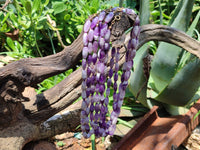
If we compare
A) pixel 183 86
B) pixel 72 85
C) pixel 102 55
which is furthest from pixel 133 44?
pixel 183 86

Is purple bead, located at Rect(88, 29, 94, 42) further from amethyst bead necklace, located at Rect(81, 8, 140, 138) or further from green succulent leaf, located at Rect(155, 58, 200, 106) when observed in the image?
green succulent leaf, located at Rect(155, 58, 200, 106)

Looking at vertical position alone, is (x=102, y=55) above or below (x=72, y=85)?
above

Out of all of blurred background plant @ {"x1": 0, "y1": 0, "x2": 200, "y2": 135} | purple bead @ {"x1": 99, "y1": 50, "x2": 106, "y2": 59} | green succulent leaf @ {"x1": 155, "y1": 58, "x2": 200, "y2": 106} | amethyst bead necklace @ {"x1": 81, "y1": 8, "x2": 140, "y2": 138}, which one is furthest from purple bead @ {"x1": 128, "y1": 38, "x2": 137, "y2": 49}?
green succulent leaf @ {"x1": 155, "y1": 58, "x2": 200, "y2": 106}

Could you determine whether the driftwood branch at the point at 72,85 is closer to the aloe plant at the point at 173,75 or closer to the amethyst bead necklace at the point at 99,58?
the amethyst bead necklace at the point at 99,58

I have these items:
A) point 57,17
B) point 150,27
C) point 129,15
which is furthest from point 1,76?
point 57,17

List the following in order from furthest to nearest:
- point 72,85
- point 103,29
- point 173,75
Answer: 1. point 173,75
2. point 72,85
3. point 103,29

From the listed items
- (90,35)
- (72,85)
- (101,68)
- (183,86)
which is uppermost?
(90,35)

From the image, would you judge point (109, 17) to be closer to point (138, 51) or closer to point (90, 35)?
point (90, 35)

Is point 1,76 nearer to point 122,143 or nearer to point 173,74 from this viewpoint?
point 122,143

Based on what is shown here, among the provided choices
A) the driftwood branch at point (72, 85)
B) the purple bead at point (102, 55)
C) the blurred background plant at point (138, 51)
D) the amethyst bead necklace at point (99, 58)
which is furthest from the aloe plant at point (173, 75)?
the purple bead at point (102, 55)
